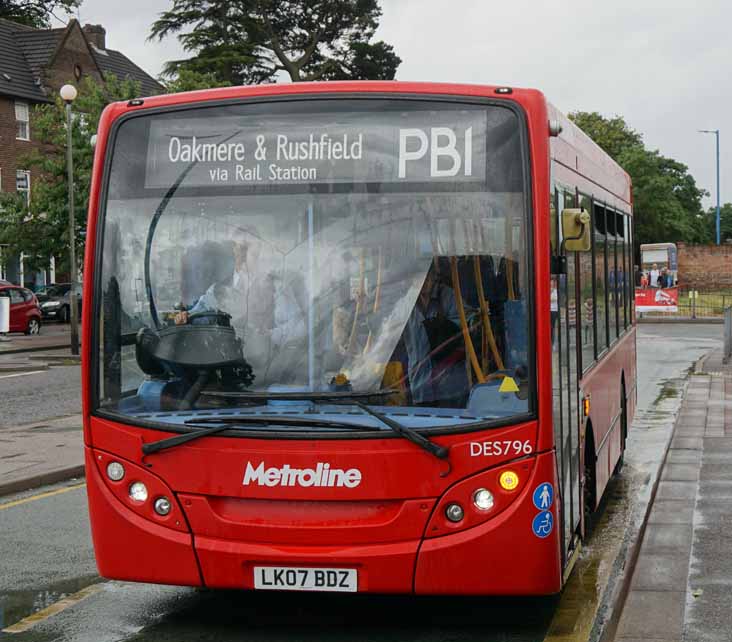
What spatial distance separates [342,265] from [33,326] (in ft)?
121

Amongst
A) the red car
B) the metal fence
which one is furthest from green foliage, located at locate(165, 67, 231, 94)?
the metal fence

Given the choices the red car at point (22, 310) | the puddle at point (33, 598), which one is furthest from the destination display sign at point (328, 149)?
the red car at point (22, 310)

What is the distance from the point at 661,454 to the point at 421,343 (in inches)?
305

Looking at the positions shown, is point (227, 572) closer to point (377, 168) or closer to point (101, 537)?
point (101, 537)

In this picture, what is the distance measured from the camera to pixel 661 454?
13.2m

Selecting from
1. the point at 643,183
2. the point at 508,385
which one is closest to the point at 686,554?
the point at 508,385

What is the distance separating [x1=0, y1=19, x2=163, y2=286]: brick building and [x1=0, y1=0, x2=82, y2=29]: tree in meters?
9.79

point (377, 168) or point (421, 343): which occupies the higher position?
point (377, 168)

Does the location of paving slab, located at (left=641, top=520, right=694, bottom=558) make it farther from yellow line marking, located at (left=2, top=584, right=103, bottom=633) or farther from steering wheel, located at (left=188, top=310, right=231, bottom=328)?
yellow line marking, located at (left=2, top=584, right=103, bottom=633)

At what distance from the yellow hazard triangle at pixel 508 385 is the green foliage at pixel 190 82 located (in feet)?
125

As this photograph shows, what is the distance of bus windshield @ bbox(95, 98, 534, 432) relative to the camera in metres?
6.07

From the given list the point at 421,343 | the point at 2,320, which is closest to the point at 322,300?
the point at 421,343

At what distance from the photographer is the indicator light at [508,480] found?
5.91m

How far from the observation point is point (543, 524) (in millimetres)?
5965
